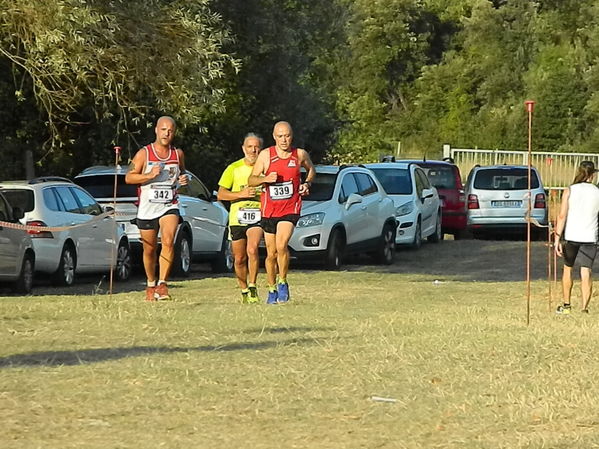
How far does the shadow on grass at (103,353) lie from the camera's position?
10273mm

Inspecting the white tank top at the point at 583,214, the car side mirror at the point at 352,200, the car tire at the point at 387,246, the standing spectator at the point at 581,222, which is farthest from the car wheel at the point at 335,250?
Result: the white tank top at the point at 583,214

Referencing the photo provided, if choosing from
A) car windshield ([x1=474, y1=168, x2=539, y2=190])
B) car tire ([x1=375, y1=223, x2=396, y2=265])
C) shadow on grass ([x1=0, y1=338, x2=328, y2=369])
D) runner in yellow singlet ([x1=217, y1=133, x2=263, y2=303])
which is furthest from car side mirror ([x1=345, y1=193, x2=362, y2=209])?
shadow on grass ([x1=0, y1=338, x2=328, y2=369])

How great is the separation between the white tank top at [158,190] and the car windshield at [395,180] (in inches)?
544

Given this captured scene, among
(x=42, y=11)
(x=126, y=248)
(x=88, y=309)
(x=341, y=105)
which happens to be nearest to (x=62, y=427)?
(x=88, y=309)

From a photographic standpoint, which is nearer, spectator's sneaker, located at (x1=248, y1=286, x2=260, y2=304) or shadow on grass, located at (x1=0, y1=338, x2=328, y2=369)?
shadow on grass, located at (x1=0, y1=338, x2=328, y2=369)

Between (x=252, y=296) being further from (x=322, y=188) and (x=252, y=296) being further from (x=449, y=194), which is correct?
(x=449, y=194)

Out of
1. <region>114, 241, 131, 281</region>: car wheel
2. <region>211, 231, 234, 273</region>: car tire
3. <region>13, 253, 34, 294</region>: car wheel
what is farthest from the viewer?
<region>211, 231, 234, 273</region>: car tire

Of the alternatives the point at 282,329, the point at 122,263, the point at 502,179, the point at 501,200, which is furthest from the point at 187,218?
the point at 502,179

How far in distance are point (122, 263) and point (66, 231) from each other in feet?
5.94

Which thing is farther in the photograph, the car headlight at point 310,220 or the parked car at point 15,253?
the car headlight at point 310,220

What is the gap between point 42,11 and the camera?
18.8 meters

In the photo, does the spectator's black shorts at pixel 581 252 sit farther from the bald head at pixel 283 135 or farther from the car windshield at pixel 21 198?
the car windshield at pixel 21 198

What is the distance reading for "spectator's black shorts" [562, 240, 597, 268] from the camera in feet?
52.6

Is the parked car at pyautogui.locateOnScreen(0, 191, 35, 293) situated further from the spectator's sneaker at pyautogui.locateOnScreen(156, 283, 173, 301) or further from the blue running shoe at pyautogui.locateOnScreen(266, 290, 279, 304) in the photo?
the blue running shoe at pyautogui.locateOnScreen(266, 290, 279, 304)
